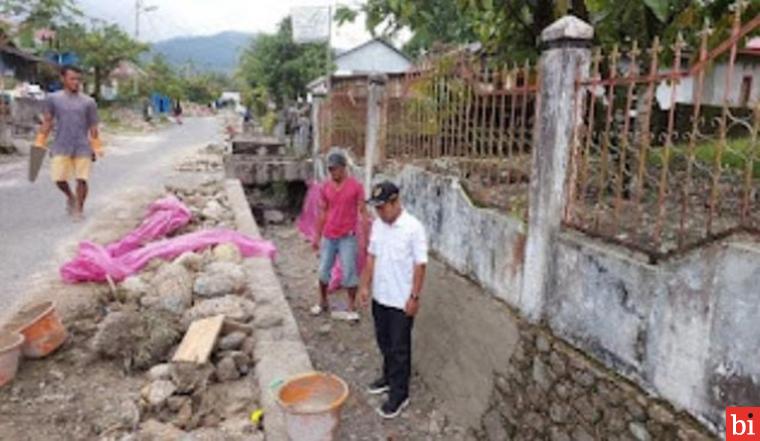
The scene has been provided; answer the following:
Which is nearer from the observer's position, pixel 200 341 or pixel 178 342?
pixel 200 341

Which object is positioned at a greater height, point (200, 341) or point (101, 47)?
point (101, 47)

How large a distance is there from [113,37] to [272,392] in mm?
41528

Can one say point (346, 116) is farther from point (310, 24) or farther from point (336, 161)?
point (336, 161)

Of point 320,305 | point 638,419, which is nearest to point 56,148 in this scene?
point 320,305

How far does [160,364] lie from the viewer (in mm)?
4625

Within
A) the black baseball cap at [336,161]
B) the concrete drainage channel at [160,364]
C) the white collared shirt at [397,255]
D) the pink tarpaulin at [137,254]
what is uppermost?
the black baseball cap at [336,161]

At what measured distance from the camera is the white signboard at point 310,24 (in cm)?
1529

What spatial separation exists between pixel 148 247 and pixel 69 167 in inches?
90.6

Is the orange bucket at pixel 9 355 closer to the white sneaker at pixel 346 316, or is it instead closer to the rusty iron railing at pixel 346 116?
the white sneaker at pixel 346 316

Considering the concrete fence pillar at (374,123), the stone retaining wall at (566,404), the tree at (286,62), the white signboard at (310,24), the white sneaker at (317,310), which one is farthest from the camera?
the tree at (286,62)

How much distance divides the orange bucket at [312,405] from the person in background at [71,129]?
585 cm

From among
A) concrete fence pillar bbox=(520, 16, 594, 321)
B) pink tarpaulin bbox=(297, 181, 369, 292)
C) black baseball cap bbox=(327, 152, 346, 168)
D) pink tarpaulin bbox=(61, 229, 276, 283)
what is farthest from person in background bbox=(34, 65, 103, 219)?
concrete fence pillar bbox=(520, 16, 594, 321)

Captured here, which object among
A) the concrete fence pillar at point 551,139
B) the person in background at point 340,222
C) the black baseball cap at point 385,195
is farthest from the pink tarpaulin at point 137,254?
the concrete fence pillar at point 551,139

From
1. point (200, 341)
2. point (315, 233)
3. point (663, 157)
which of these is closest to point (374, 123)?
point (315, 233)
